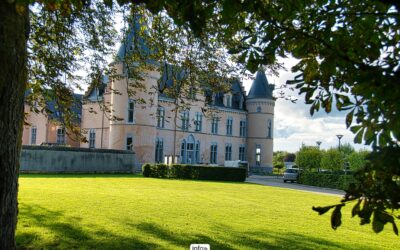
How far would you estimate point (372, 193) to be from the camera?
224 cm

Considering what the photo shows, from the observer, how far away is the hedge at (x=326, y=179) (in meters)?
30.0

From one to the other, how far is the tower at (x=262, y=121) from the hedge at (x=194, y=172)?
2104cm

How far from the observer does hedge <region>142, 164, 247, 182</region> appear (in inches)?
1248

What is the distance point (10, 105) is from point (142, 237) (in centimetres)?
366

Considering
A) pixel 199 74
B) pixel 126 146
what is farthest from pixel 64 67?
pixel 126 146

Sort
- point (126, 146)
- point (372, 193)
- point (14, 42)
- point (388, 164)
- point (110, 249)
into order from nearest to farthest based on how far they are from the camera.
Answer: point (388, 164), point (372, 193), point (14, 42), point (110, 249), point (126, 146)

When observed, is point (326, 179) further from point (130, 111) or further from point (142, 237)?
point (142, 237)

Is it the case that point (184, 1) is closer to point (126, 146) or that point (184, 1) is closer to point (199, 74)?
point (199, 74)

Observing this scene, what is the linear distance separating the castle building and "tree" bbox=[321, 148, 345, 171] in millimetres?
8823

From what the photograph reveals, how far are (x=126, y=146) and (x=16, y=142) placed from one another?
35.7 meters

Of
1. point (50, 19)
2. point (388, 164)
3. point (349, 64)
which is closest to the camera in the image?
point (388, 164)

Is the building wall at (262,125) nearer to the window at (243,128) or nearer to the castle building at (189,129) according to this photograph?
the castle building at (189,129)

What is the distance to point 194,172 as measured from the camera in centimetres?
3175

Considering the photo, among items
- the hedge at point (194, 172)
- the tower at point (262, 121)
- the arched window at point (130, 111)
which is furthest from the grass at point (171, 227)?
the tower at point (262, 121)
